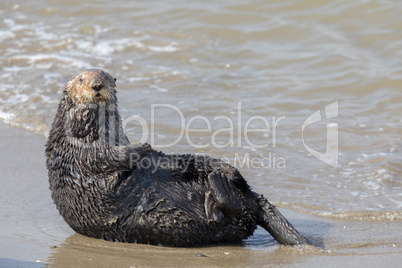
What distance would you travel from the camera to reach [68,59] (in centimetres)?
949

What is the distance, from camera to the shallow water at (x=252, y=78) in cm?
615

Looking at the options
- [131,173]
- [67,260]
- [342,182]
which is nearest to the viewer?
[67,260]

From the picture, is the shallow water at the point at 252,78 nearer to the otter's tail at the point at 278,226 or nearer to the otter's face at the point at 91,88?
the otter's tail at the point at 278,226

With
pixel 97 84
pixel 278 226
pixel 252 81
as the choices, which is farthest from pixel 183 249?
pixel 252 81

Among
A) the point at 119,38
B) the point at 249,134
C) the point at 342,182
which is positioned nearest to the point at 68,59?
the point at 119,38

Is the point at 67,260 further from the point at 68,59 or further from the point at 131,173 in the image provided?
the point at 68,59

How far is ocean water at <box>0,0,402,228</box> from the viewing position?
618 centimetres

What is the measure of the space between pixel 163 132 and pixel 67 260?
3.15m

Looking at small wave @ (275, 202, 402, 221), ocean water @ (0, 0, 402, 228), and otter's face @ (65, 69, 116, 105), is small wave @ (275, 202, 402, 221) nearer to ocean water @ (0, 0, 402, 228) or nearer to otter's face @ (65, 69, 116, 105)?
ocean water @ (0, 0, 402, 228)

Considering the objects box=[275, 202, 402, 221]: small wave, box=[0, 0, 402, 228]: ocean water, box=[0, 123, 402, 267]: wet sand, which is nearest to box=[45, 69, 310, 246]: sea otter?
box=[0, 123, 402, 267]: wet sand

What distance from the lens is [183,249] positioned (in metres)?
4.32

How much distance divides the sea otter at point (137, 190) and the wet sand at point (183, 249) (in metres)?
0.12

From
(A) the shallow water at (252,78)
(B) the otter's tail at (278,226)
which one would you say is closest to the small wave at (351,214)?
(A) the shallow water at (252,78)

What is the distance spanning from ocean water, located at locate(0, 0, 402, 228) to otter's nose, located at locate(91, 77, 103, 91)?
2078 millimetres
